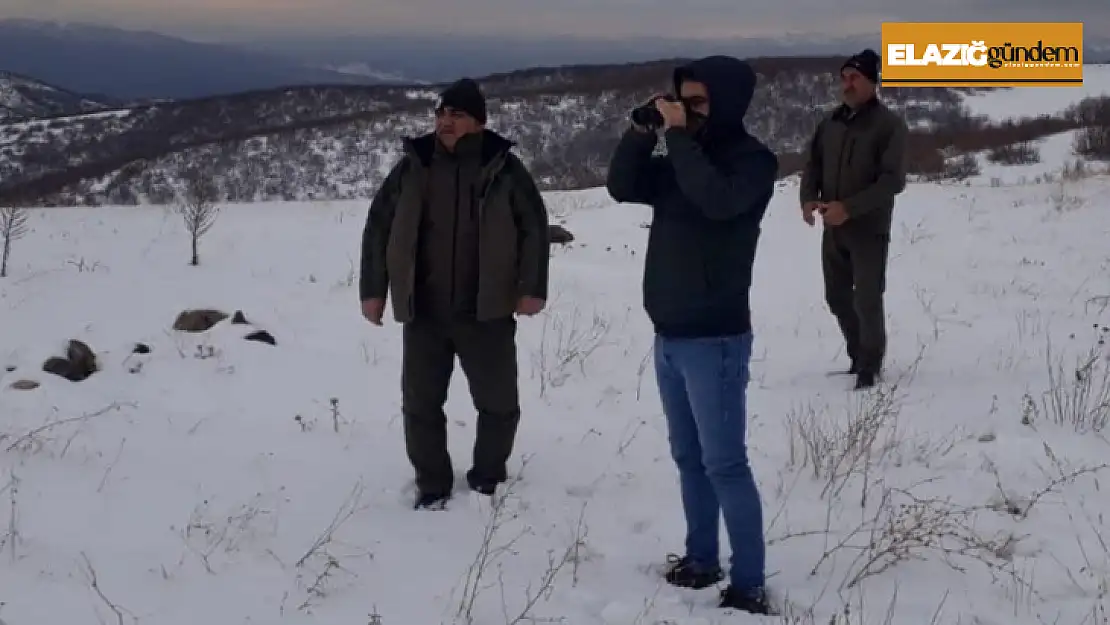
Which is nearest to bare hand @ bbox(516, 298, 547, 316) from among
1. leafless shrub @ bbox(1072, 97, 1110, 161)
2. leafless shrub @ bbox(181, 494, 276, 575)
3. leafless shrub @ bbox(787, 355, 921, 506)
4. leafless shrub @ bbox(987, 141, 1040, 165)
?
leafless shrub @ bbox(181, 494, 276, 575)

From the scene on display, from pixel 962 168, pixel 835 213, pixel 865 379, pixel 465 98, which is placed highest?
pixel 962 168

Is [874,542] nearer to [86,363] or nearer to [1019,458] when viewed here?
[1019,458]

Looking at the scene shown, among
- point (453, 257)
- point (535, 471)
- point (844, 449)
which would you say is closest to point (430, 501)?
point (535, 471)

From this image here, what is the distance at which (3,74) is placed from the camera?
13412cm

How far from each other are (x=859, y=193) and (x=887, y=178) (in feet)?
0.62

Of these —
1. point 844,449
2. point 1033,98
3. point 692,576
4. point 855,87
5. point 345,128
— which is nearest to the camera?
point 692,576

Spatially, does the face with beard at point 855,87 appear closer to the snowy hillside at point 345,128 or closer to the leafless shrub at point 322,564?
the leafless shrub at point 322,564

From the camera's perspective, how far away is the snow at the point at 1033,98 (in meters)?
52.6

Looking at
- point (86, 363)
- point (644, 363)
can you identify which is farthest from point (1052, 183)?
point (86, 363)

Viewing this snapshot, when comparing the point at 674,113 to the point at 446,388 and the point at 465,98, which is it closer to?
the point at 465,98

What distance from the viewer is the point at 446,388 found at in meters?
3.97

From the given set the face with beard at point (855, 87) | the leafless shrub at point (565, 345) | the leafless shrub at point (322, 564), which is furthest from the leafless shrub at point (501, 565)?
the face with beard at point (855, 87)

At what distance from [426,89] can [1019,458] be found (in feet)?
305

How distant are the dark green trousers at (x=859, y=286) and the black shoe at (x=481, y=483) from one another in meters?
2.80
